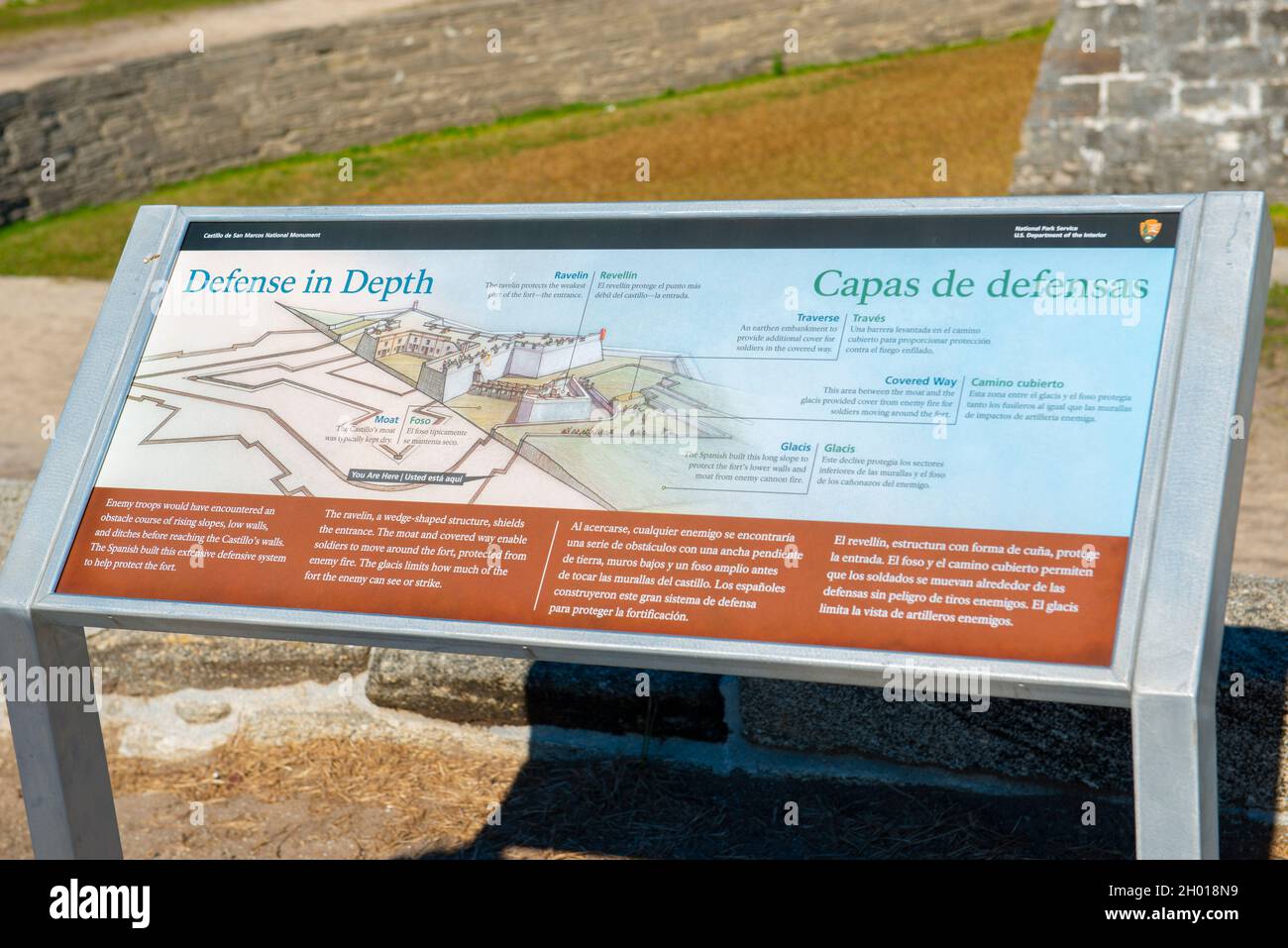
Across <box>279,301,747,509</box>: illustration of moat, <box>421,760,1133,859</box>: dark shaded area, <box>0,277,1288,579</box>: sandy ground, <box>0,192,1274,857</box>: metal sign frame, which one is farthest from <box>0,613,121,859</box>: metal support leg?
<box>0,277,1288,579</box>: sandy ground

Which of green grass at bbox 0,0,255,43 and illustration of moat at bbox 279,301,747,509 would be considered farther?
green grass at bbox 0,0,255,43

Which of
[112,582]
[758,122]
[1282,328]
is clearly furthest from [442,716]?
[758,122]

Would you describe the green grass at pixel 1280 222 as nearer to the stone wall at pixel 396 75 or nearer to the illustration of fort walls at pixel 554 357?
the illustration of fort walls at pixel 554 357

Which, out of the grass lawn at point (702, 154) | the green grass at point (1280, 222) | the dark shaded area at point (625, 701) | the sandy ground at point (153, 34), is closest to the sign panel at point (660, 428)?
the dark shaded area at point (625, 701)

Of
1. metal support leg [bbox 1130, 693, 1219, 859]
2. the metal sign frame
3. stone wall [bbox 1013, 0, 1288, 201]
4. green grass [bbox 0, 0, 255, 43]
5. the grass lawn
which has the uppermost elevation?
green grass [bbox 0, 0, 255, 43]

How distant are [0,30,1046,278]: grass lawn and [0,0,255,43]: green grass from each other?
3.60 m

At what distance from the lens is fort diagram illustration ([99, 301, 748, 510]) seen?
210cm

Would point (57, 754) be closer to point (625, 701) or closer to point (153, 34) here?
point (625, 701)

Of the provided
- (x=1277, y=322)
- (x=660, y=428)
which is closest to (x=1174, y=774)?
(x=660, y=428)

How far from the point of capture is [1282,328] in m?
5.86

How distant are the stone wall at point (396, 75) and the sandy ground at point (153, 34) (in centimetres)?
43

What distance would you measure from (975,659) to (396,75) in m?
11.2

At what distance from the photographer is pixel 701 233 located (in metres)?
2.24

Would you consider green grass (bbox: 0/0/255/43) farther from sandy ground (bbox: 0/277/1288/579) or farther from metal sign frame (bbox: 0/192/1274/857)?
metal sign frame (bbox: 0/192/1274/857)
